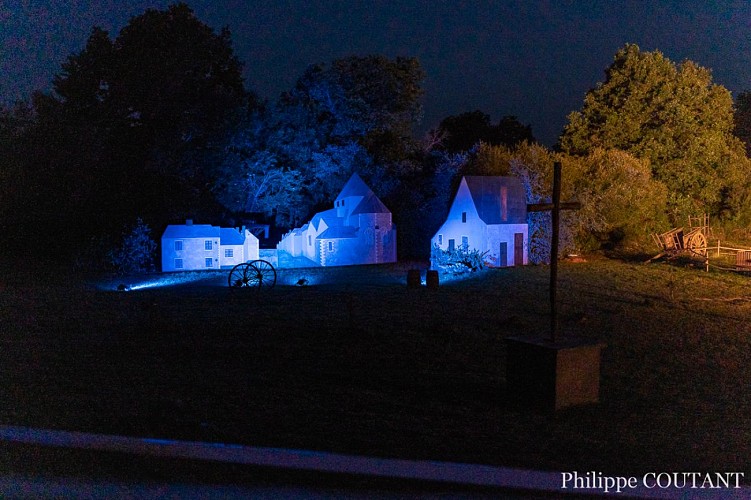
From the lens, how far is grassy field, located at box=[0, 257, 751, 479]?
6.75 meters

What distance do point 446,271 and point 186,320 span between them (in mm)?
16087

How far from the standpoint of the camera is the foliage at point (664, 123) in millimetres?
42031

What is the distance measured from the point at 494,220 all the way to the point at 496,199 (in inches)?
45.2

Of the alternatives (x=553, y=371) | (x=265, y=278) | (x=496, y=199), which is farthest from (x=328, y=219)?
(x=553, y=371)

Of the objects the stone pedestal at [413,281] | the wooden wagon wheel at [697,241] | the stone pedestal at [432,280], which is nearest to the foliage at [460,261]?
the stone pedestal at [432,280]

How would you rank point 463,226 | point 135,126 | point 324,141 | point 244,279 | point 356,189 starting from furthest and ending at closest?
point 324,141 → point 135,126 → point 356,189 → point 463,226 → point 244,279

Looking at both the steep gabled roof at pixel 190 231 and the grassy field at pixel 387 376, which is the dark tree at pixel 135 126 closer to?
the steep gabled roof at pixel 190 231

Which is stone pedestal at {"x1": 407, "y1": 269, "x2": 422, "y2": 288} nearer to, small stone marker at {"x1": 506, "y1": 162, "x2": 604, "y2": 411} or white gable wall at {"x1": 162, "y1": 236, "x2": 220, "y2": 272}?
white gable wall at {"x1": 162, "y1": 236, "x2": 220, "y2": 272}

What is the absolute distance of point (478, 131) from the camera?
54.0 metres

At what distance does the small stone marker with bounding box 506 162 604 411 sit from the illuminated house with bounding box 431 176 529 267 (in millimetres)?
22965

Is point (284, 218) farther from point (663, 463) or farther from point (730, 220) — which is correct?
point (663, 463)

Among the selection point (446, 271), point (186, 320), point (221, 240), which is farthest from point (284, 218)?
point (186, 320)

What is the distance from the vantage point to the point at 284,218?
44750mm

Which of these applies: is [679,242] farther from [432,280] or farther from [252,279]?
[252,279]
